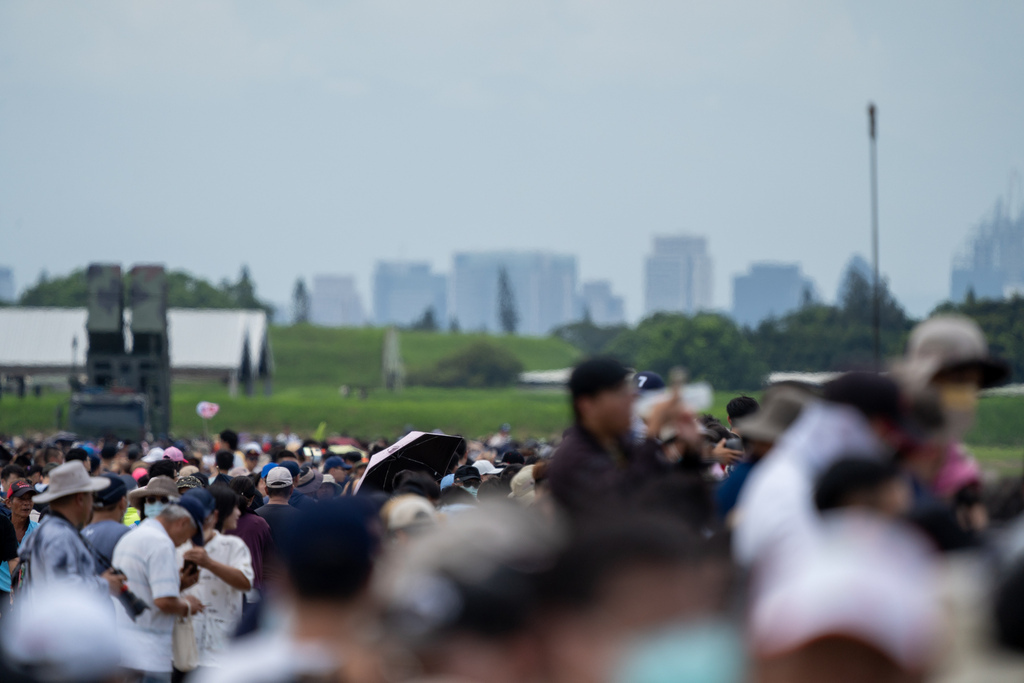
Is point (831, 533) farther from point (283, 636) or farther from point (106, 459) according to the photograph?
point (106, 459)

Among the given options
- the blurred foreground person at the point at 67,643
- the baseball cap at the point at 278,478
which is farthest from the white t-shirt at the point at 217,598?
the blurred foreground person at the point at 67,643

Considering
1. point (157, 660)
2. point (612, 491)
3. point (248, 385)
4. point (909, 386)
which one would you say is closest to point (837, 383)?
point (909, 386)

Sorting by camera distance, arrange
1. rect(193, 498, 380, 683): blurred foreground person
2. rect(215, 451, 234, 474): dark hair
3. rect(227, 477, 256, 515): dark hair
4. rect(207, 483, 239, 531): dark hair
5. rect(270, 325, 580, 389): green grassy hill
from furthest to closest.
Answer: rect(270, 325, 580, 389): green grassy hill
rect(215, 451, 234, 474): dark hair
rect(227, 477, 256, 515): dark hair
rect(207, 483, 239, 531): dark hair
rect(193, 498, 380, 683): blurred foreground person

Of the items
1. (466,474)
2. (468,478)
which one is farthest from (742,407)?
(466,474)

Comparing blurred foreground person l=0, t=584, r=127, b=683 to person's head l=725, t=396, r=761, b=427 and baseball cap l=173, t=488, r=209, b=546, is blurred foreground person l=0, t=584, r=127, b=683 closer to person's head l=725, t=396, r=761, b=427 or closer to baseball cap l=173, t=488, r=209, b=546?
baseball cap l=173, t=488, r=209, b=546

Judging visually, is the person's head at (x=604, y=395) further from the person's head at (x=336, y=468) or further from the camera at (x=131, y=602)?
the person's head at (x=336, y=468)

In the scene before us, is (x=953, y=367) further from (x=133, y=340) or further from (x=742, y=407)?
(x=133, y=340)

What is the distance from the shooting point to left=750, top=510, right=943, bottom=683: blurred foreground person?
189 centimetres

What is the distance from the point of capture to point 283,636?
2697mm

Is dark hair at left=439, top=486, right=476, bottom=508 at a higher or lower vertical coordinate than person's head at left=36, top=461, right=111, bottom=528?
lower

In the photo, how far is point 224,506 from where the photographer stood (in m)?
7.84

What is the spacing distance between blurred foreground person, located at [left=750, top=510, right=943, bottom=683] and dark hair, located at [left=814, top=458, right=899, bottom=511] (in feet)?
2.13

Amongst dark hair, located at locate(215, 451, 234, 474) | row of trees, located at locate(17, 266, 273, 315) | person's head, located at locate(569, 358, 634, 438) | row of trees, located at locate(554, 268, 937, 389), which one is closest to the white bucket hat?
person's head, located at locate(569, 358, 634, 438)

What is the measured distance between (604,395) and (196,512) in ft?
13.0
